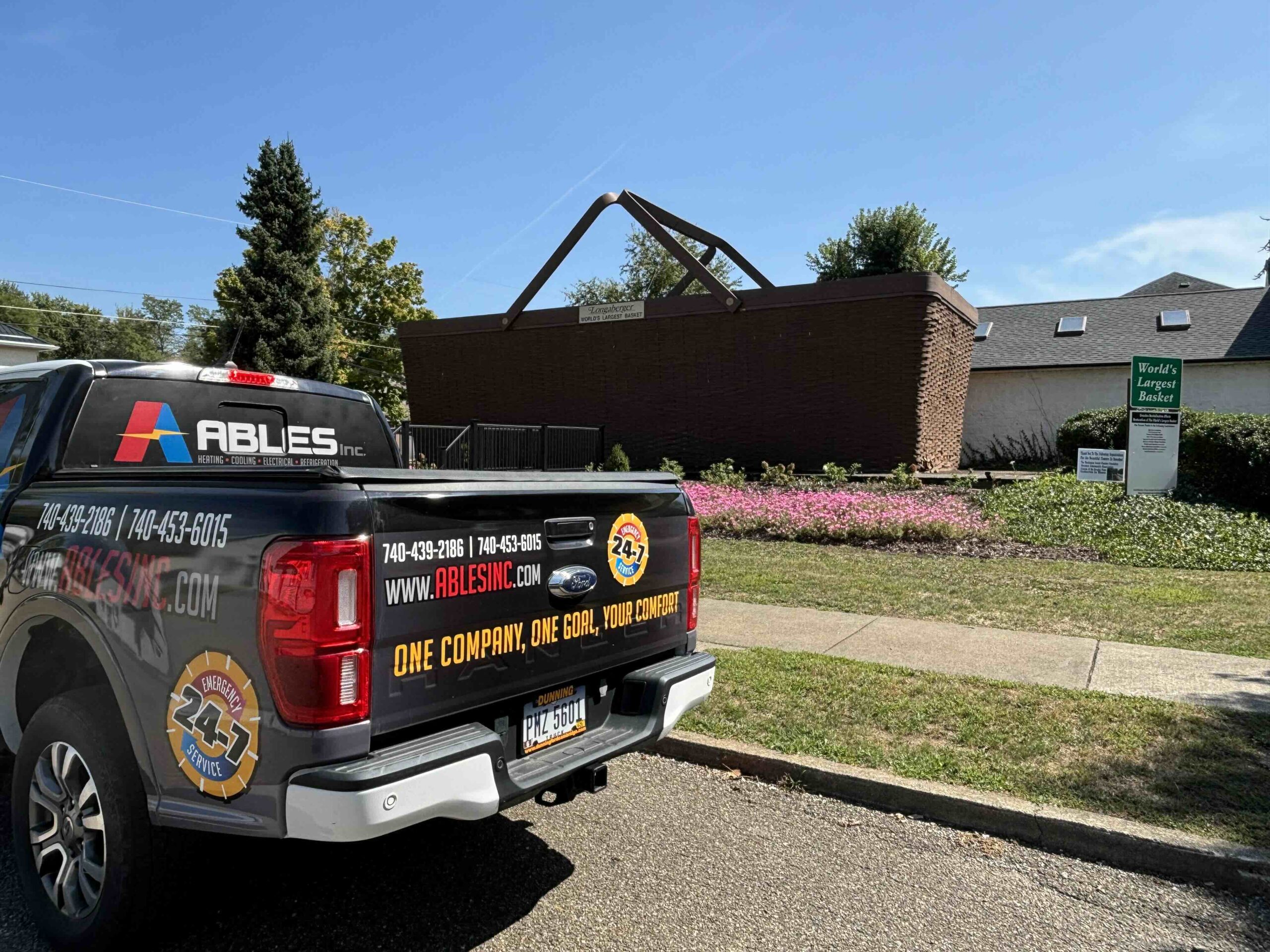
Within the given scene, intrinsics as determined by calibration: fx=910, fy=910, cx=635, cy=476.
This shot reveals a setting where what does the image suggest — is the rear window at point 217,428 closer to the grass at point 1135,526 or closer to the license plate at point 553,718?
the license plate at point 553,718

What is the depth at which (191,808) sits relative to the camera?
104 inches

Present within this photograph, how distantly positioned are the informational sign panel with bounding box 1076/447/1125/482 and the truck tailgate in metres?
13.6

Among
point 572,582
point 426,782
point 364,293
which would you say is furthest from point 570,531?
point 364,293

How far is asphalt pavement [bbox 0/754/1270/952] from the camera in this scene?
3.15m

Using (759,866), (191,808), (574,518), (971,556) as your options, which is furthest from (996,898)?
(971,556)

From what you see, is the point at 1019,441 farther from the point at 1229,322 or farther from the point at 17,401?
the point at 17,401

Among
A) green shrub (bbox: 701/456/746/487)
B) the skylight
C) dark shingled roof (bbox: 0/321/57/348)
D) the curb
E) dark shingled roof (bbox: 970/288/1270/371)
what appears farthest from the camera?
dark shingled roof (bbox: 0/321/57/348)

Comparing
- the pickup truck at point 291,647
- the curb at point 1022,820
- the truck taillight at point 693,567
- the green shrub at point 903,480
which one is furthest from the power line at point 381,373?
the pickup truck at point 291,647

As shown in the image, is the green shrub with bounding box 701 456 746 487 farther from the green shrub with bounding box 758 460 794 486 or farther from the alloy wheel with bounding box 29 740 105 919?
the alloy wheel with bounding box 29 740 105 919

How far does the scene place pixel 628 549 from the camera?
141 inches

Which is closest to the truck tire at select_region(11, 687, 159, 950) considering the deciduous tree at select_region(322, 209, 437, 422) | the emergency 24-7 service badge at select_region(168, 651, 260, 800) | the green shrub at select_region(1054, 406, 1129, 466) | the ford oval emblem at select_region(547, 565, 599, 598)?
the emergency 24-7 service badge at select_region(168, 651, 260, 800)

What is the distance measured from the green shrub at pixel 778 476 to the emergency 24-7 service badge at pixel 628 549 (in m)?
13.5

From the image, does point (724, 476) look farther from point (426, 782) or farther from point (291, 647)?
point (291, 647)

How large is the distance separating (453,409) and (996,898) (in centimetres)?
2350
